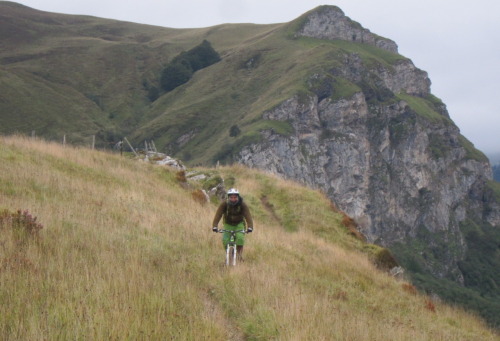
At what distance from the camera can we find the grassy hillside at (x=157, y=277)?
4977mm

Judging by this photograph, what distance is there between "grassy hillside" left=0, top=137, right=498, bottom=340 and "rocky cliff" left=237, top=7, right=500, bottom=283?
4027 inches

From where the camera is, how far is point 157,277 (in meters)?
6.71

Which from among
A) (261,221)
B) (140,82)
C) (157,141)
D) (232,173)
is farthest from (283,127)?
(261,221)

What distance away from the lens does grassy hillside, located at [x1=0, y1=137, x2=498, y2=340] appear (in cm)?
498

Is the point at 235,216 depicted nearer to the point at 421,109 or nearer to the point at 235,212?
the point at 235,212

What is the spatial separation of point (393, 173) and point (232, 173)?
152898 mm

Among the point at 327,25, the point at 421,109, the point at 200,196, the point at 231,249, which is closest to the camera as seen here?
the point at 231,249

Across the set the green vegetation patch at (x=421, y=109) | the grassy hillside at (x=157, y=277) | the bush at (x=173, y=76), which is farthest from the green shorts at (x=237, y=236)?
the green vegetation patch at (x=421, y=109)

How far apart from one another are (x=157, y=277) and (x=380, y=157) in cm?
16617

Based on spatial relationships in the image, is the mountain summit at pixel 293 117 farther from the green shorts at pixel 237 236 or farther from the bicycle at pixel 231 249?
the bicycle at pixel 231 249

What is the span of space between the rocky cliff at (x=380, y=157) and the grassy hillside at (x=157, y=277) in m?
102

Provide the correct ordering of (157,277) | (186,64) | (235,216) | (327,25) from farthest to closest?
1. (327,25)
2. (186,64)
3. (235,216)
4. (157,277)

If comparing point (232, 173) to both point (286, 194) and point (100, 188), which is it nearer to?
point (286, 194)

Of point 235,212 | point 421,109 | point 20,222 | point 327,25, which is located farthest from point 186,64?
point 20,222
